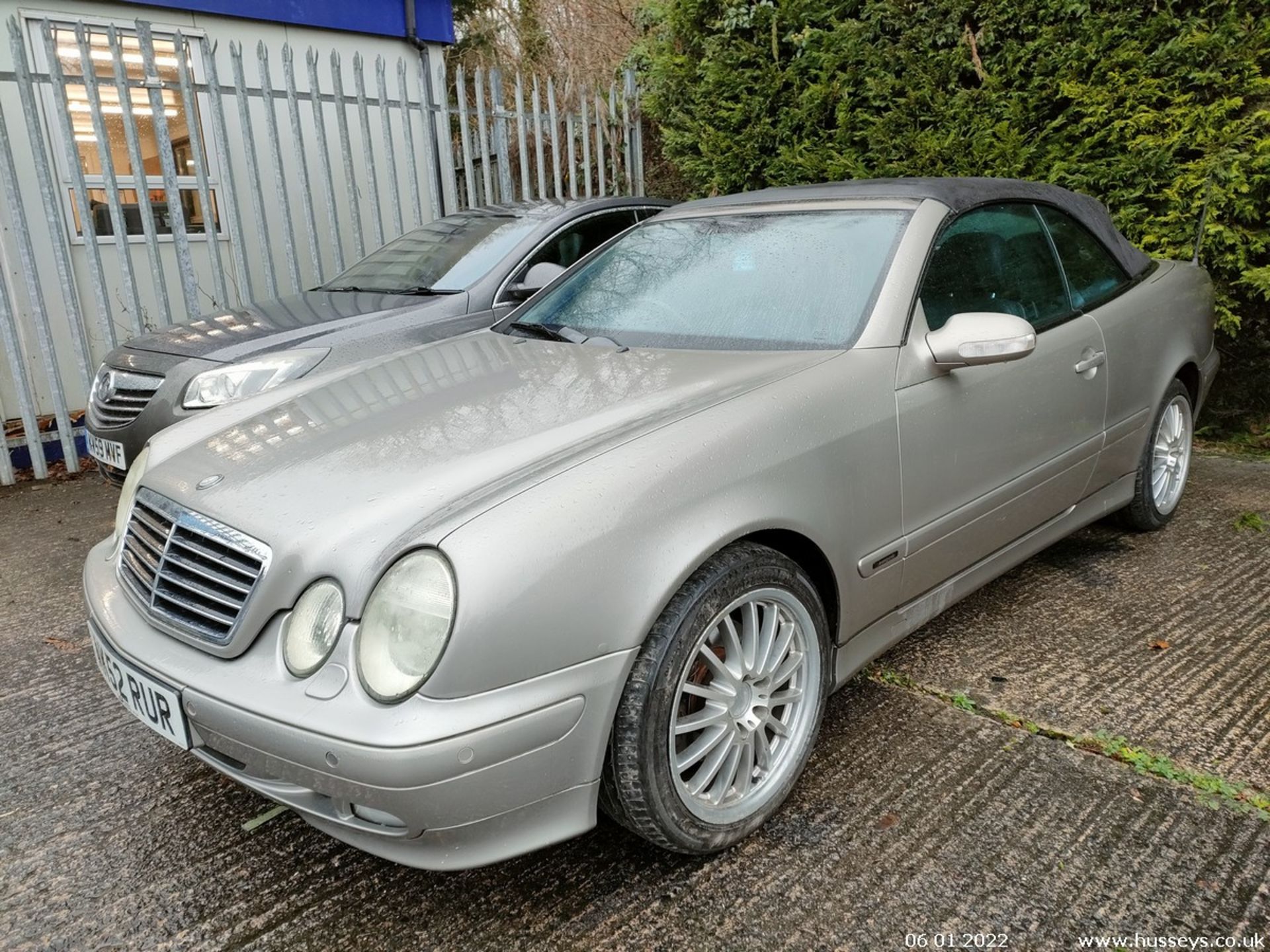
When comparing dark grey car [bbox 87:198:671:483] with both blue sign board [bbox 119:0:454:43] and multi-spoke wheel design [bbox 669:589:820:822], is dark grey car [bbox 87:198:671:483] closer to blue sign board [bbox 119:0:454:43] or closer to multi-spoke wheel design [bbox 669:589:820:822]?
multi-spoke wheel design [bbox 669:589:820:822]

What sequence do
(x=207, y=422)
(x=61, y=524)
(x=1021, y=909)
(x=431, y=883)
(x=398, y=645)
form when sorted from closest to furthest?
(x=398, y=645), (x=1021, y=909), (x=431, y=883), (x=207, y=422), (x=61, y=524)

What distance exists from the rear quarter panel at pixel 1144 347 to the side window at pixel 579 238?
2545mm

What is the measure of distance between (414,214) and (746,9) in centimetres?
282

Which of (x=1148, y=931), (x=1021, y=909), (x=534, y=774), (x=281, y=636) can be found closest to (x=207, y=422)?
(x=281, y=636)

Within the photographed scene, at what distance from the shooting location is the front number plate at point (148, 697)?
1.89 metres

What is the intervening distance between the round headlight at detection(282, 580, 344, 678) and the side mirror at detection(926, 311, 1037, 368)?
1.68 meters

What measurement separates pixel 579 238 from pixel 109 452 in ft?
8.64

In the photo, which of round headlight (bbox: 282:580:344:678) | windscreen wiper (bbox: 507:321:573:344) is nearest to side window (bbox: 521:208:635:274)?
windscreen wiper (bbox: 507:321:573:344)

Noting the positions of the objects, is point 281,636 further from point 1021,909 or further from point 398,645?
point 1021,909

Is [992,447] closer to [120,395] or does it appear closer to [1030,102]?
[1030,102]

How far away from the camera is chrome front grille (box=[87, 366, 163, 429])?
432 cm

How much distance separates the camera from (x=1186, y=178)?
198 inches

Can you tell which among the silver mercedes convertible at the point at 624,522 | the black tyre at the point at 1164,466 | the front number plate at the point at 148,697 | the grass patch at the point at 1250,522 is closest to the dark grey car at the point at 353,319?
the silver mercedes convertible at the point at 624,522

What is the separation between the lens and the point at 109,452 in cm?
436
